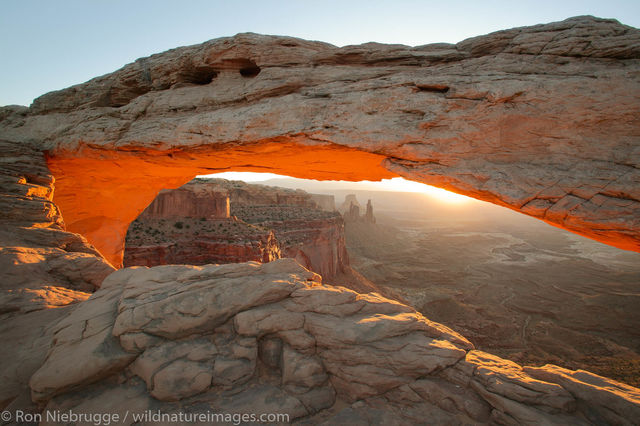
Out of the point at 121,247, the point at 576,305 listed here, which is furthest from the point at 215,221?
the point at 576,305

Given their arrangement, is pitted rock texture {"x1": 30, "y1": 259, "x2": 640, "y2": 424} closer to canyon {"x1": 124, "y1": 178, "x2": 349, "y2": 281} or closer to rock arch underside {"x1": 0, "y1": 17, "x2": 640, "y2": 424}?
rock arch underside {"x1": 0, "y1": 17, "x2": 640, "y2": 424}

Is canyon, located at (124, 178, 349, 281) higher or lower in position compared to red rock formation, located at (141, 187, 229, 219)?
lower

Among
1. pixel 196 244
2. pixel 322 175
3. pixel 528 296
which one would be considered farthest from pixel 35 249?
pixel 528 296

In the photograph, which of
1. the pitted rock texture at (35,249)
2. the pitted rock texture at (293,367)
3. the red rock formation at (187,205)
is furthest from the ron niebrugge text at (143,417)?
the red rock formation at (187,205)

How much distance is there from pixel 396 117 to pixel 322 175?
3.43m

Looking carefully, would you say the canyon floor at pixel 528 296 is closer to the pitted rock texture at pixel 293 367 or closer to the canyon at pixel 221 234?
the canyon at pixel 221 234

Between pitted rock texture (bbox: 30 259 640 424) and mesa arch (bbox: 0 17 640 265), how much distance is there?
2.78 m

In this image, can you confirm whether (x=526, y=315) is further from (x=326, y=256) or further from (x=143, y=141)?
(x=143, y=141)

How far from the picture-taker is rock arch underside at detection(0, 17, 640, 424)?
3104 mm

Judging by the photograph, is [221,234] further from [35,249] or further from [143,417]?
[143,417]

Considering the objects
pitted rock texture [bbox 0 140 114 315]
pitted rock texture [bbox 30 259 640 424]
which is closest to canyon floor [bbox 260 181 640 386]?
pitted rock texture [bbox 30 259 640 424]

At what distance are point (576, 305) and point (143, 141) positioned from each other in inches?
1286

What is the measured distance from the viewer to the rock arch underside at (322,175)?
3.10 meters

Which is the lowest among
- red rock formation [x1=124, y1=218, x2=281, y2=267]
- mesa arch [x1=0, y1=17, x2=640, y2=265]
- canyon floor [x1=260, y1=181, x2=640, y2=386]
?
canyon floor [x1=260, y1=181, x2=640, y2=386]
